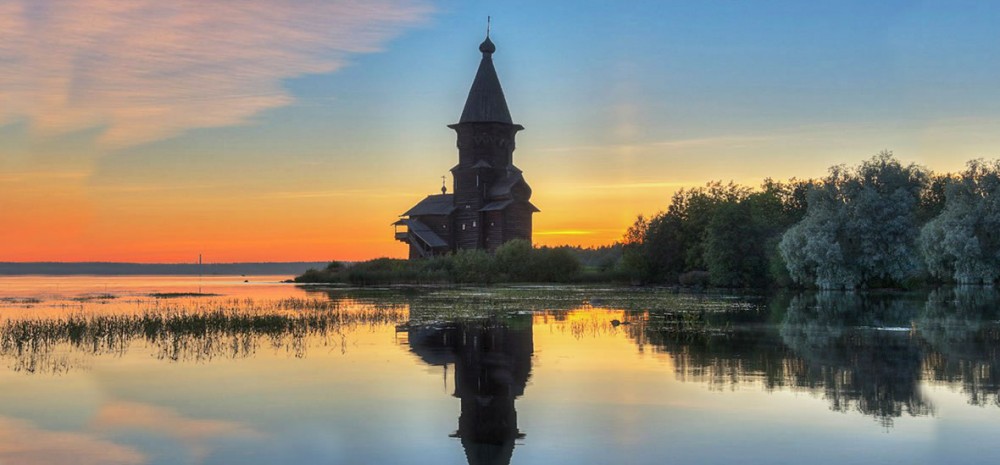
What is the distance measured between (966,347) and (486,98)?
74.3m

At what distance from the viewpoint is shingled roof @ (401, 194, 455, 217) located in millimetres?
101319

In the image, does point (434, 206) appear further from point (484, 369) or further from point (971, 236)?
point (484, 369)

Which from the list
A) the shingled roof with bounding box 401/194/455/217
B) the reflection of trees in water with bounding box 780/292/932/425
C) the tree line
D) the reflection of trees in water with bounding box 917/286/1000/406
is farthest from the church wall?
the reflection of trees in water with bounding box 780/292/932/425

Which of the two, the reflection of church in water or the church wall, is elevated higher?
the church wall

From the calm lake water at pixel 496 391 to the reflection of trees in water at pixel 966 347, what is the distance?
0.12m

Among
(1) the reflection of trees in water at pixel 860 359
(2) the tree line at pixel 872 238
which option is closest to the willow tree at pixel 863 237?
(2) the tree line at pixel 872 238

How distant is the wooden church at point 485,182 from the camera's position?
9556 centimetres

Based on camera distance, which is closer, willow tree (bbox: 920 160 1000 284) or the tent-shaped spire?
willow tree (bbox: 920 160 1000 284)

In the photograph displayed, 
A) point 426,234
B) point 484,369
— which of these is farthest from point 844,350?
point 426,234

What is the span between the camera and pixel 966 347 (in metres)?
25.6

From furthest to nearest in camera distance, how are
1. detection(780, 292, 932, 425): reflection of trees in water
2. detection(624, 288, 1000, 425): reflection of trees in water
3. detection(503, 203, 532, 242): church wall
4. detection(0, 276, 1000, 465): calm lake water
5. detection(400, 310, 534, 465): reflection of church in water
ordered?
detection(503, 203, 532, 242): church wall → detection(624, 288, 1000, 425): reflection of trees in water → detection(780, 292, 932, 425): reflection of trees in water → detection(400, 310, 534, 465): reflection of church in water → detection(0, 276, 1000, 465): calm lake water

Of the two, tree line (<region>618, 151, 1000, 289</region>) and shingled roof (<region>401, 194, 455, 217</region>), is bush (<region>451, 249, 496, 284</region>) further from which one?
Answer: tree line (<region>618, 151, 1000, 289</region>)

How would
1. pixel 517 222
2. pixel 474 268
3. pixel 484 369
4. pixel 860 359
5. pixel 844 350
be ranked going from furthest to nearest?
pixel 517 222
pixel 474 268
pixel 844 350
pixel 860 359
pixel 484 369

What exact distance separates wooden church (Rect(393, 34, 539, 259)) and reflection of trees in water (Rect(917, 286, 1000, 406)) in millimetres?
55238
